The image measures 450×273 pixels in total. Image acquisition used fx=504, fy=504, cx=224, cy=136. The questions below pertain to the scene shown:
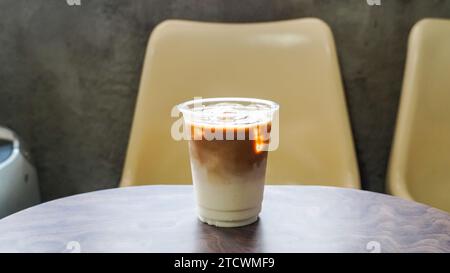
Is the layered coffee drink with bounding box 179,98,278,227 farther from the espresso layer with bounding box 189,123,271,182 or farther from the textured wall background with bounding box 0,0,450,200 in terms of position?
the textured wall background with bounding box 0,0,450,200

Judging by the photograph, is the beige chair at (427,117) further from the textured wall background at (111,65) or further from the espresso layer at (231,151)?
the espresso layer at (231,151)

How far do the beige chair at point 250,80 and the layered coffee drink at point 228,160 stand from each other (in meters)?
0.68

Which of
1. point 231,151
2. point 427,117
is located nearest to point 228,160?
point 231,151

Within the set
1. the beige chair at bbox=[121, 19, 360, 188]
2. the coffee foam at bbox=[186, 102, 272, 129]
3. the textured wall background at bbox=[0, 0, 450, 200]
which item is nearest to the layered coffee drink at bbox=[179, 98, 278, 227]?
the coffee foam at bbox=[186, 102, 272, 129]

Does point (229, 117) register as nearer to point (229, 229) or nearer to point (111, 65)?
point (229, 229)

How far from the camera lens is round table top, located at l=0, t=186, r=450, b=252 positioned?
2.10 feet

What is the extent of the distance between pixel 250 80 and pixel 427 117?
50 cm

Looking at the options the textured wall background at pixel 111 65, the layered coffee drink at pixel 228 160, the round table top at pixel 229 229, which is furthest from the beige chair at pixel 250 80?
the layered coffee drink at pixel 228 160

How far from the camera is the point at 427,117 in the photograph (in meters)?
1.39

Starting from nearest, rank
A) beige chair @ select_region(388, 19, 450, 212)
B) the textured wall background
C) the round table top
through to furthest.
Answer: the round table top
beige chair @ select_region(388, 19, 450, 212)
the textured wall background

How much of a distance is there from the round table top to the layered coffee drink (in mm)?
26
